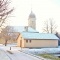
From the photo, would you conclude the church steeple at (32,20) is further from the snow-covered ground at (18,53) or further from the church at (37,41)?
the snow-covered ground at (18,53)

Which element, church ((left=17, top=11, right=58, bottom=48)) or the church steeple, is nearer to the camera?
church ((left=17, top=11, right=58, bottom=48))

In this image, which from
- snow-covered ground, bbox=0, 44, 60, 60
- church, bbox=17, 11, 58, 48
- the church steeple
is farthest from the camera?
the church steeple

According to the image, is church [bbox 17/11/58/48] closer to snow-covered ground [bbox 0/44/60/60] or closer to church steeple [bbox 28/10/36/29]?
snow-covered ground [bbox 0/44/60/60]

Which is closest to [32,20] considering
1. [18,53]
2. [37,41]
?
[37,41]

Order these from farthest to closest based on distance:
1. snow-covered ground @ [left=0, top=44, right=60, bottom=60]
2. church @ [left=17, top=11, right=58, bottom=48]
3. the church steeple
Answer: the church steeple → church @ [left=17, top=11, right=58, bottom=48] → snow-covered ground @ [left=0, top=44, right=60, bottom=60]

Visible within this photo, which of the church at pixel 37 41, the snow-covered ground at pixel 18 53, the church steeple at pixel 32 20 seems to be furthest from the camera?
the church steeple at pixel 32 20

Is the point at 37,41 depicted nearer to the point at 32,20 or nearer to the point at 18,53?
the point at 18,53

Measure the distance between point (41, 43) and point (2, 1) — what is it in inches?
1678

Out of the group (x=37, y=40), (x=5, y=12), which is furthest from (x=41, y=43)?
(x=5, y=12)

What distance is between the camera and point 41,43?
5128cm

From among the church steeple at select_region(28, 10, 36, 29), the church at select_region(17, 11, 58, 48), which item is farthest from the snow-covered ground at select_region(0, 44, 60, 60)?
the church steeple at select_region(28, 10, 36, 29)

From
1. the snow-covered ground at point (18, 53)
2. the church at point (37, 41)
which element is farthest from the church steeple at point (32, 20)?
the snow-covered ground at point (18, 53)

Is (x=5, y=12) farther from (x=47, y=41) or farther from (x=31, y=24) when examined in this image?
(x=31, y=24)

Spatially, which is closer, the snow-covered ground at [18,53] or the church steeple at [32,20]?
the snow-covered ground at [18,53]
